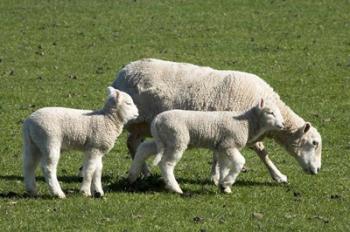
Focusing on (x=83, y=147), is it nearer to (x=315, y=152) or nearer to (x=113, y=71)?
(x=315, y=152)

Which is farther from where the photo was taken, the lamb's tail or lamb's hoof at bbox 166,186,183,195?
lamb's hoof at bbox 166,186,183,195

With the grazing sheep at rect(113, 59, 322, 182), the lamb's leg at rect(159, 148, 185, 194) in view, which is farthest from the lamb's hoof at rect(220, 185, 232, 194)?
the grazing sheep at rect(113, 59, 322, 182)

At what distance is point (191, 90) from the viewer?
44.9ft

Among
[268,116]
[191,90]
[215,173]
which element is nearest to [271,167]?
[215,173]

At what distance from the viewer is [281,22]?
95.7ft

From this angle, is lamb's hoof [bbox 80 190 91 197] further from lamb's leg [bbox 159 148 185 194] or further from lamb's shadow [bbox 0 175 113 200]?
lamb's leg [bbox 159 148 185 194]

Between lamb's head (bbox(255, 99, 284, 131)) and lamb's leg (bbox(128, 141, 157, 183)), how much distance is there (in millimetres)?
1363

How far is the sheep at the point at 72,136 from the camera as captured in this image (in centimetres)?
1169

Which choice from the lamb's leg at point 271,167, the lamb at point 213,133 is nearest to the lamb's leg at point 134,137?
the lamb at point 213,133

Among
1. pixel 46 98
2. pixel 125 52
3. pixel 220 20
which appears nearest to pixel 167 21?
pixel 220 20

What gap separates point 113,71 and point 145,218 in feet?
40.4

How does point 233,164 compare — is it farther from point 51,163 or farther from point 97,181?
point 51,163

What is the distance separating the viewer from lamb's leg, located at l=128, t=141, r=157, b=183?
495 inches

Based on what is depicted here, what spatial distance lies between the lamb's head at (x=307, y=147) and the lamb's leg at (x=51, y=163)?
343 centimetres
